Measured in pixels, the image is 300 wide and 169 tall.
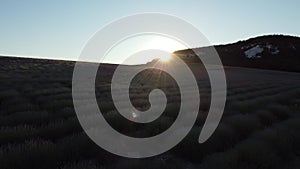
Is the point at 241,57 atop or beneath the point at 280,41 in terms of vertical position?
beneath

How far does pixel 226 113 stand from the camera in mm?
7902

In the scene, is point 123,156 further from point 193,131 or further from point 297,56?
point 297,56

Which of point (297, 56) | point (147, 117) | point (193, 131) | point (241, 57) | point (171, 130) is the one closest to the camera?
point (193, 131)

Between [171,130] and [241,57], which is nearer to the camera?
[171,130]

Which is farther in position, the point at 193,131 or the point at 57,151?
the point at 193,131

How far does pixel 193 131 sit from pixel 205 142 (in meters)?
0.44

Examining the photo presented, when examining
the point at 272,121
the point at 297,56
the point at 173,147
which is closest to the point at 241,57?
the point at 297,56

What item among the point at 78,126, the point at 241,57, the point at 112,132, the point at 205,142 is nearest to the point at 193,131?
the point at 205,142

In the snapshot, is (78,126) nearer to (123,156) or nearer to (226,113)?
(123,156)

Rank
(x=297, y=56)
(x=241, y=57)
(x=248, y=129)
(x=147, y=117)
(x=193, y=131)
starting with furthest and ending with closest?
(x=241, y=57), (x=297, y=56), (x=147, y=117), (x=248, y=129), (x=193, y=131)

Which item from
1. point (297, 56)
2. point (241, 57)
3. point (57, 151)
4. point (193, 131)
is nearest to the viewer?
point (57, 151)

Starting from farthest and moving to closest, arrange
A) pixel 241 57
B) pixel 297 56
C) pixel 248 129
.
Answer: pixel 241 57 → pixel 297 56 → pixel 248 129

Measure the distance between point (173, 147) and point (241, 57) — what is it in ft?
196

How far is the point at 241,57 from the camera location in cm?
6009
